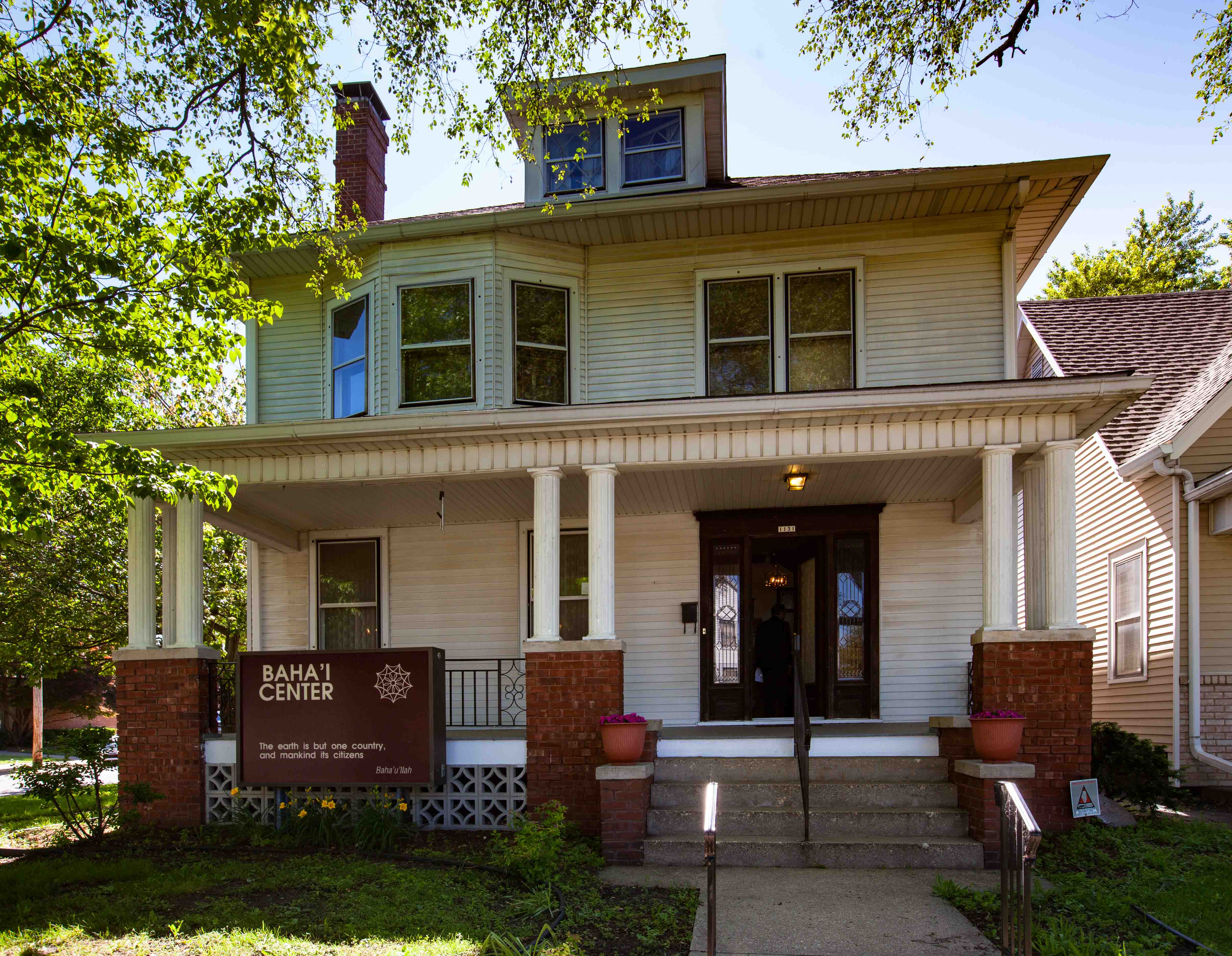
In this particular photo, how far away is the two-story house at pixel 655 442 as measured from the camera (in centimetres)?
888

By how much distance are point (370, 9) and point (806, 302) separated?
523 cm

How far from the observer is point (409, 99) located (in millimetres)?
8930

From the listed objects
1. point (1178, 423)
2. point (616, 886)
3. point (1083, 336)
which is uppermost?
point (1083, 336)

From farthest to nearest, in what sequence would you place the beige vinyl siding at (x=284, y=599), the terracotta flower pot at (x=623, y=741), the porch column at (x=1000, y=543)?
the beige vinyl siding at (x=284, y=599)
the porch column at (x=1000, y=543)
the terracotta flower pot at (x=623, y=741)

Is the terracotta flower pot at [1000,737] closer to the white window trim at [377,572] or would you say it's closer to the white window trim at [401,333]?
the white window trim at [401,333]

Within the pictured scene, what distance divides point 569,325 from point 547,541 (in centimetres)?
→ 313

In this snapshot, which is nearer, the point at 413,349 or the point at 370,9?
the point at 370,9

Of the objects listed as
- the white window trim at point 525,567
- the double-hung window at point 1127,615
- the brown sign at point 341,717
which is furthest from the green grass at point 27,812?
the double-hung window at point 1127,615

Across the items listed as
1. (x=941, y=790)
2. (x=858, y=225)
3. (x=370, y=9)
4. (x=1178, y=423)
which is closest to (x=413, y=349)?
(x=370, y=9)

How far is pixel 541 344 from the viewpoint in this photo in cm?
1097

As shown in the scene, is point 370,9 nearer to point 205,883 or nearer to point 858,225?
point 858,225

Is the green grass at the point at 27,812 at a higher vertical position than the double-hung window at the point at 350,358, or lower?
lower

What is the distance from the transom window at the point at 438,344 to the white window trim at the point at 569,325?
14.6 inches

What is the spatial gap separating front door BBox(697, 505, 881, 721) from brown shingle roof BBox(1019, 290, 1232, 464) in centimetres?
332
